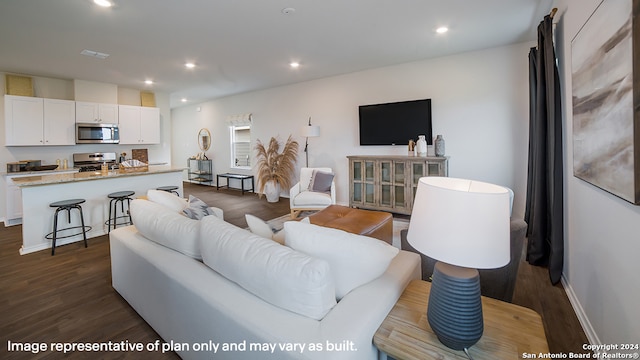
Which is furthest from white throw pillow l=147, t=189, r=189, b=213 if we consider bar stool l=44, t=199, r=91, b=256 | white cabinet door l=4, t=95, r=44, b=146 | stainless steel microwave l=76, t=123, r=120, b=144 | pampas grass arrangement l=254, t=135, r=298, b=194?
white cabinet door l=4, t=95, r=44, b=146

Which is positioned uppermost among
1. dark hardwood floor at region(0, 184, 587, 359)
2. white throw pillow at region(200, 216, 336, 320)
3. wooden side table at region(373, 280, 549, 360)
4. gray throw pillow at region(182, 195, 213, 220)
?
gray throw pillow at region(182, 195, 213, 220)

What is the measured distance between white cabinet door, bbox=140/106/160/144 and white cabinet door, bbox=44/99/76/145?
3.83ft

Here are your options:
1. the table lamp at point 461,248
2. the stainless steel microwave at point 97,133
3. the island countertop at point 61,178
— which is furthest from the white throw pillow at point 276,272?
the stainless steel microwave at point 97,133

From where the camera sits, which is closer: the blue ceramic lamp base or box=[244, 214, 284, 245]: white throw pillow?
the blue ceramic lamp base

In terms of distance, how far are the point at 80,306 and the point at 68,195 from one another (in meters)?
2.21

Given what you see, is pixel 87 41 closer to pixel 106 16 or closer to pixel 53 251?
pixel 106 16

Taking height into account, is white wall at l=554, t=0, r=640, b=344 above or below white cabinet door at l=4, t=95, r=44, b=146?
below

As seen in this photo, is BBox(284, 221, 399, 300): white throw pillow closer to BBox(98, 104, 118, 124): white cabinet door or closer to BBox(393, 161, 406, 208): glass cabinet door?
BBox(393, 161, 406, 208): glass cabinet door

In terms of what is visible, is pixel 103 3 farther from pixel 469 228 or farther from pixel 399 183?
pixel 399 183

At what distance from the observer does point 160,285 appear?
1687mm

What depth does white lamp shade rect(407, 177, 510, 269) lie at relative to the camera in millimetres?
978

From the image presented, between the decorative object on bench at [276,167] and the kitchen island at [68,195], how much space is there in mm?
2167

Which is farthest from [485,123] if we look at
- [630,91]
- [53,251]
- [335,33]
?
[53,251]

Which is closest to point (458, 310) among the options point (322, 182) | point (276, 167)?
point (322, 182)
